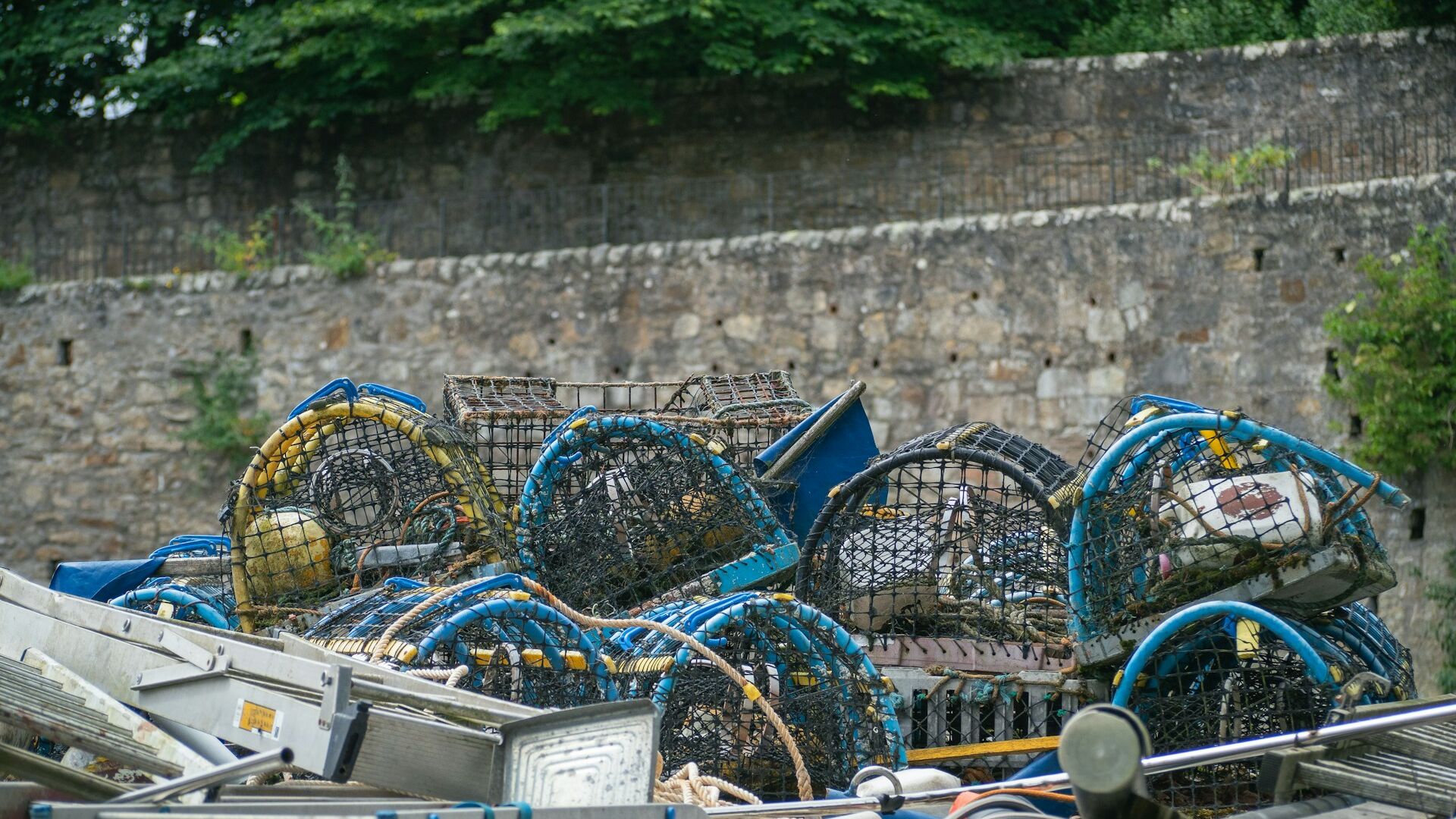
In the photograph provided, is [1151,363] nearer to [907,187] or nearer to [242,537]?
[907,187]

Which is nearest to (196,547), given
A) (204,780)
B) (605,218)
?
(204,780)

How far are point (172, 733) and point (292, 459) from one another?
2504mm

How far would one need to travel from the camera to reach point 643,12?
468 inches

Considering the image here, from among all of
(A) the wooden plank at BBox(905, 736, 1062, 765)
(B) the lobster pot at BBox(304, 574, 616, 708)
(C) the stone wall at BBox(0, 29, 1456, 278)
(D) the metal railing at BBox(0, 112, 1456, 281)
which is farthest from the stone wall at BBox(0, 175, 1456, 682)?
(B) the lobster pot at BBox(304, 574, 616, 708)

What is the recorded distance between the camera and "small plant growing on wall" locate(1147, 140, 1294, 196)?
9.95 metres

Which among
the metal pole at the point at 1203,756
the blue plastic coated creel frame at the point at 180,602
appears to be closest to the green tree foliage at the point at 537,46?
the blue plastic coated creel frame at the point at 180,602

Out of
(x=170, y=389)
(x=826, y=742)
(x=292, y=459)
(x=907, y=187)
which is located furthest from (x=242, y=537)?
(x=907, y=187)

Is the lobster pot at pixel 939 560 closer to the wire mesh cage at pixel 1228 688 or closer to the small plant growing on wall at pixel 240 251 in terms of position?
the wire mesh cage at pixel 1228 688

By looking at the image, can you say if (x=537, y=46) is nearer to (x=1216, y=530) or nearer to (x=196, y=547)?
(x=196, y=547)

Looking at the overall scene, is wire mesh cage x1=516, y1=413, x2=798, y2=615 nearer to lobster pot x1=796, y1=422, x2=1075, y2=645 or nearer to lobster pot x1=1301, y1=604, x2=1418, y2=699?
lobster pot x1=796, y1=422, x2=1075, y2=645

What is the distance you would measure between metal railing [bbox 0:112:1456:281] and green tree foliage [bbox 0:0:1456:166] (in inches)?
25.6

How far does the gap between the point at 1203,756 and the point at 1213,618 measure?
1.40 m

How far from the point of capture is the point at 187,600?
544 cm

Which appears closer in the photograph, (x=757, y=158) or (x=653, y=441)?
(x=653, y=441)
